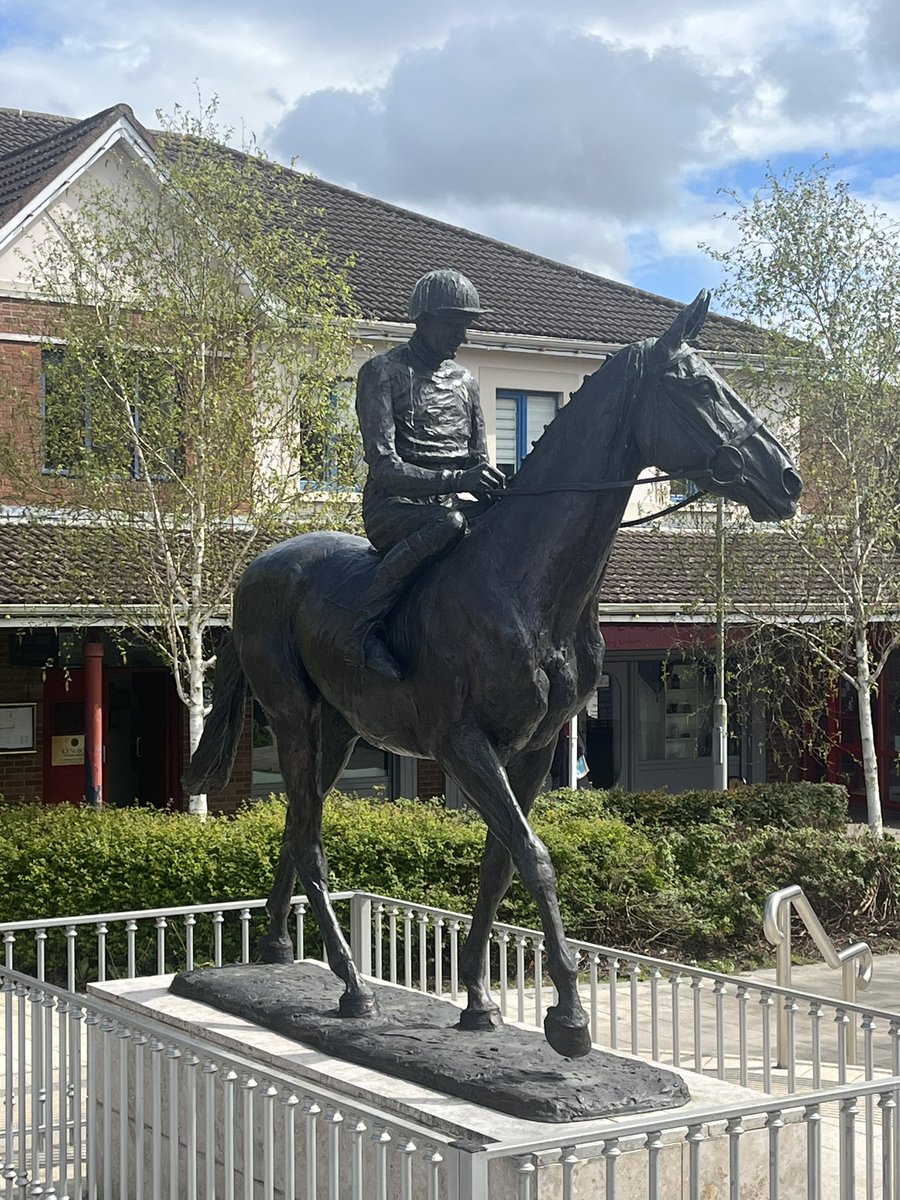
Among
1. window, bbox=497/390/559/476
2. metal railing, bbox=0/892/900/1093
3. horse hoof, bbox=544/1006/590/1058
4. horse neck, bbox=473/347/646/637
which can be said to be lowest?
metal railing, bbox=0/892/900/1093

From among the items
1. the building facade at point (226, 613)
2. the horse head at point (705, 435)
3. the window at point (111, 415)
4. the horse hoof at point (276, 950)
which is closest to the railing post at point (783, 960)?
the horse hoof at point (276, 950)

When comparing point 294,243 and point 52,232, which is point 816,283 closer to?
point 294,243

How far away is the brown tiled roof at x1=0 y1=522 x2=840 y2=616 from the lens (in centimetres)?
1480

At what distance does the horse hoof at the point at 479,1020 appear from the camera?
6.26m

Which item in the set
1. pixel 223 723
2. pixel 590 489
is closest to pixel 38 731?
pixel 223 723

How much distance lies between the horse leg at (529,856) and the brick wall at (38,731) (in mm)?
13077

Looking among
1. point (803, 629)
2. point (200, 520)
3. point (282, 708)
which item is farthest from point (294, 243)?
point (282, 708)

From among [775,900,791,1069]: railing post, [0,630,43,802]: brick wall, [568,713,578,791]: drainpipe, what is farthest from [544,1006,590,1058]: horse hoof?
[0,630,43,802]: brick wall

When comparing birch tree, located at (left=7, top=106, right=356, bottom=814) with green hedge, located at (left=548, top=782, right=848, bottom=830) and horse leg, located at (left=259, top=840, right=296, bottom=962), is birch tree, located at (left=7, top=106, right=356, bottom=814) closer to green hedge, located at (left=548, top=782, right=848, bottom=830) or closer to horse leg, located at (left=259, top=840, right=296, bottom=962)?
green hedge, located at (left=548, top=782, right=848, bottom=830)

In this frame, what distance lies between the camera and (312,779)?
23.8 ft

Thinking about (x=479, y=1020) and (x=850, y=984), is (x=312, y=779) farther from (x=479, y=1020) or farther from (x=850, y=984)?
(x=850, y=984)

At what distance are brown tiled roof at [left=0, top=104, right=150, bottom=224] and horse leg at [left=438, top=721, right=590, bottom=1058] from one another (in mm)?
13091

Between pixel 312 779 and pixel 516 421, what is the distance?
14448 millimetres

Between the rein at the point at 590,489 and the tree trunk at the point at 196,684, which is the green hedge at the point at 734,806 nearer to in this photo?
the tree trunk at the point at 196,684
